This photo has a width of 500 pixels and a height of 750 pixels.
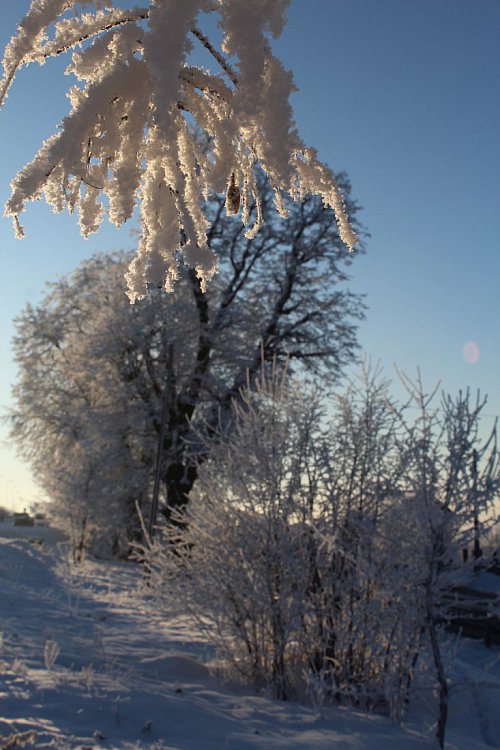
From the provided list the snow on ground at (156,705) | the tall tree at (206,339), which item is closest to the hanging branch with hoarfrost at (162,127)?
the snow on ground at (156,705)

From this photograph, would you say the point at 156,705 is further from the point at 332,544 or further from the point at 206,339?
the point at 206,339

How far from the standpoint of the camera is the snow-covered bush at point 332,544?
6.03 metres

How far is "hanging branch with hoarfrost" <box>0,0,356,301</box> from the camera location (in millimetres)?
1833

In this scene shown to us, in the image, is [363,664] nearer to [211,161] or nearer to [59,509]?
[211,161]

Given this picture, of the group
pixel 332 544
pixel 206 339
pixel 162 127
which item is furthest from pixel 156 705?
pixel 206 339

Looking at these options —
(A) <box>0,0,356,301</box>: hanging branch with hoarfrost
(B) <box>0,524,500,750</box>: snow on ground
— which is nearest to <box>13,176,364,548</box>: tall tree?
(B) <box>0,524,500,750</box>: snow on ground

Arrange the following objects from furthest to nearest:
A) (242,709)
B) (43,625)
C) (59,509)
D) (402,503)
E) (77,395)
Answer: (77,395)
(59,509)
(43,625)
(402,503)
(242,709)

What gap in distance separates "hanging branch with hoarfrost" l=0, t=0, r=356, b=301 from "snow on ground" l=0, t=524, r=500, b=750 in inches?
140

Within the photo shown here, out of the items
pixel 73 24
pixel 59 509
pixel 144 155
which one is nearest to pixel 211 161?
pixel 144 155

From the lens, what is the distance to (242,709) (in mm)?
5875

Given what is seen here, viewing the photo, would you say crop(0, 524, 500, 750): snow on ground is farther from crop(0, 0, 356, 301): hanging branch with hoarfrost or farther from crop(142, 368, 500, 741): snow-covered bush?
crop(0, 0, 356, 301): hanging branch with hoarfrost

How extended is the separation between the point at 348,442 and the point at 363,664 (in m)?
2.23

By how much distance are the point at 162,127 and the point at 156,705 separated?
16.4 feet

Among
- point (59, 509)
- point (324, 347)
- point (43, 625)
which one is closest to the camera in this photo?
point (43, 625)
